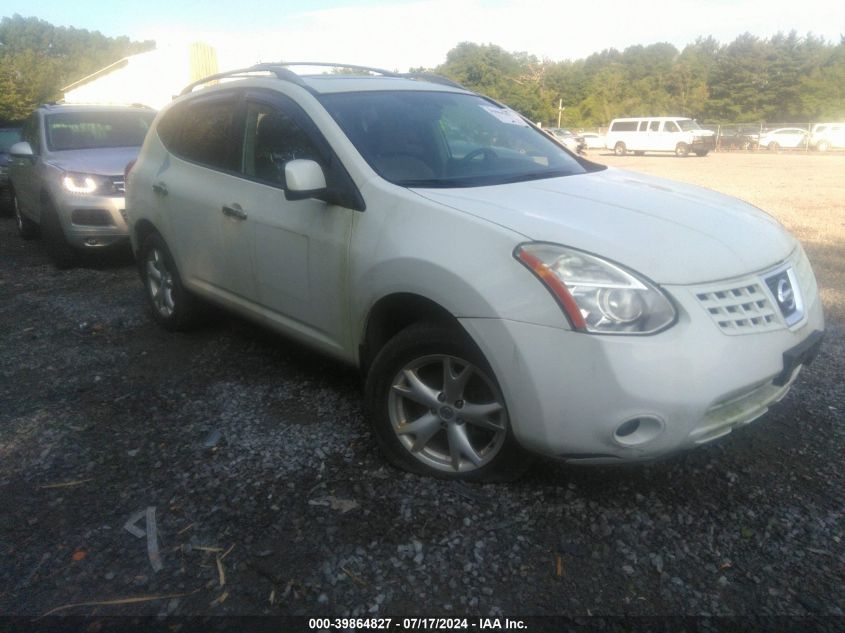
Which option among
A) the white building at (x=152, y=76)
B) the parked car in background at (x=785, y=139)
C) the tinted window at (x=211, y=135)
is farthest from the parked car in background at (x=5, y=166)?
the parked car in background at (x=785, y=139)

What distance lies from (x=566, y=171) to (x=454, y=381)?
4.83ft

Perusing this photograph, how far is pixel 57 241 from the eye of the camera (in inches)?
284

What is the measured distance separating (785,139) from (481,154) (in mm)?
40976

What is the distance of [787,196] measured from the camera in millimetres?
13000

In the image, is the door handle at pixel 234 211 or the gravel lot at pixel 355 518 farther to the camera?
the door handle at pixel 234 211

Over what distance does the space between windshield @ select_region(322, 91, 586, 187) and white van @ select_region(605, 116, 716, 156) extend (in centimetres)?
3303

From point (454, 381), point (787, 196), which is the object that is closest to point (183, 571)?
point (454, 381)

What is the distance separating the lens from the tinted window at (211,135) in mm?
3934

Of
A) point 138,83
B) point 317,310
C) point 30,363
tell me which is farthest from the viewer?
point 138,83

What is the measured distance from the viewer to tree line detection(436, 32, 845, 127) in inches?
2172

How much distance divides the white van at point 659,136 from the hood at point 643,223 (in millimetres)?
33626

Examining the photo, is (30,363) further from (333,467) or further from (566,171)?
(566,171)

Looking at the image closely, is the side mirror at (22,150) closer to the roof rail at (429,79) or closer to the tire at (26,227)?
the tire at (26,227)

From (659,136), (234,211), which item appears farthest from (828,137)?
(234,211)
